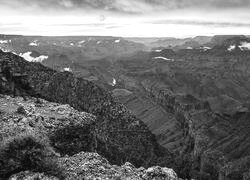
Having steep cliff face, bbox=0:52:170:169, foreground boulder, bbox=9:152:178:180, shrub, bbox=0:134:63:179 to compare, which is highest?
shrub, bbox=0:134:63:179

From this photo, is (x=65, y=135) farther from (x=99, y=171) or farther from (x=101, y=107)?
(x=101, y=107)

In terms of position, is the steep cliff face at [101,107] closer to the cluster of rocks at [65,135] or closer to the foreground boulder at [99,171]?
the cluster of rocks at [65,135]

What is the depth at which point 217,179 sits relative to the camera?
18662 cm

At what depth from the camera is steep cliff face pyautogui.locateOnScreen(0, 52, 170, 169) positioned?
116 meters

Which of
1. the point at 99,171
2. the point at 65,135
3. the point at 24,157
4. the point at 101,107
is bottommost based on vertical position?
the point at 101,107

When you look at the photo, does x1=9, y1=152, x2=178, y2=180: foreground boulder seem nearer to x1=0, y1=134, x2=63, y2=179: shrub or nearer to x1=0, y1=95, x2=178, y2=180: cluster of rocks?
x1=0, y1=95, x2=178, y2=180: cluster of rocks

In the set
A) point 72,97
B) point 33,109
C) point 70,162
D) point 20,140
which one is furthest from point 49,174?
point 72,97

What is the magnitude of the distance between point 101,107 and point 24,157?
106 m

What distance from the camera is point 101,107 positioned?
141 metres

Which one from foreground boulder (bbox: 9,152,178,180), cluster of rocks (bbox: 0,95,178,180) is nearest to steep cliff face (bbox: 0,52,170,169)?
cluster of rocks (bbox: 0,95,178,180)

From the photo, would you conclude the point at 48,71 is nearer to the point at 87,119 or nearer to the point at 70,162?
the point at 87,119

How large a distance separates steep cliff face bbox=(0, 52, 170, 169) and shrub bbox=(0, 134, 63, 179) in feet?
213

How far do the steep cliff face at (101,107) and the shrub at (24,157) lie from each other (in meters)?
65.0

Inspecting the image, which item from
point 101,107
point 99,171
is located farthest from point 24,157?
point 101,107
